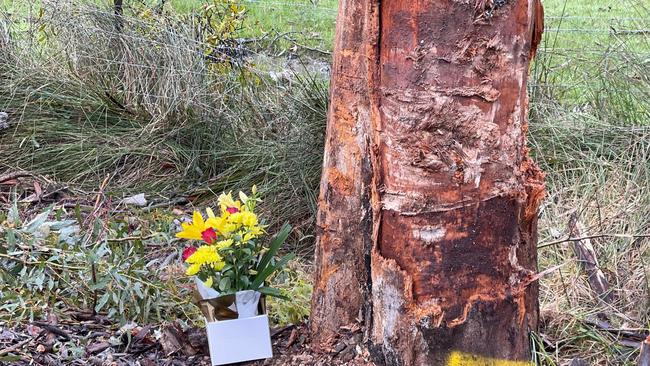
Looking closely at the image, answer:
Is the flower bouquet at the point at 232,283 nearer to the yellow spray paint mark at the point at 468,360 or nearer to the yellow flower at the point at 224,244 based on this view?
the yellow flower at the point at 224,244

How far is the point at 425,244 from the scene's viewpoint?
203 centimetres

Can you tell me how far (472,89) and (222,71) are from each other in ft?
10.6

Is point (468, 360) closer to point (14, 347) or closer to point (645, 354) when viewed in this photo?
point (645, 354)

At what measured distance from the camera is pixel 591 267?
3.08 meters

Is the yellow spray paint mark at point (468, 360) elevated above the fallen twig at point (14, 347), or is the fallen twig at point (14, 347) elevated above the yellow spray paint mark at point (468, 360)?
the fallen twig at point (14, 347)

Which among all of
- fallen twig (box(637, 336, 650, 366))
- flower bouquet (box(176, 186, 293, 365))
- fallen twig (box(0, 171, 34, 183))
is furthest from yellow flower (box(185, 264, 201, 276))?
fallen twig (box(0, 171, 34, 183))

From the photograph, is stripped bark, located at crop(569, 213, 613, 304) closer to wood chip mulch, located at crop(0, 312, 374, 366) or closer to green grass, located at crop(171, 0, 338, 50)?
wood chip mulch, located at crop(0, 312, 374, 366)

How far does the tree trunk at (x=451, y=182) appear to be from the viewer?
1.96m

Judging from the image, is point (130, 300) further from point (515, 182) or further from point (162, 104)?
point (162, 104)

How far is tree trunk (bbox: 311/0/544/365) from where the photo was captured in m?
1.96

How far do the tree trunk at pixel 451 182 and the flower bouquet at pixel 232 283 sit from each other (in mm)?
390

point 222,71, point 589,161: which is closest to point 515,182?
point 589,161

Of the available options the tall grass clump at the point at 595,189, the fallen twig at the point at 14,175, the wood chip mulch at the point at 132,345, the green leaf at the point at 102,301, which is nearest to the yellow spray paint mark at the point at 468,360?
the tall grass clump at the point at 595,189

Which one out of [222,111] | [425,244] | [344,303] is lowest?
[344,303]
